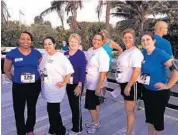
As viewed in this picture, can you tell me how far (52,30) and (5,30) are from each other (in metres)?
4.12

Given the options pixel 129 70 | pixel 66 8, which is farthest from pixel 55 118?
pixel 66 8

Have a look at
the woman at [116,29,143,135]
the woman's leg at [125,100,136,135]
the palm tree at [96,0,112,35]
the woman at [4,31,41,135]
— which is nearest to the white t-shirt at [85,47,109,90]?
the woman at [116,29,143,135]

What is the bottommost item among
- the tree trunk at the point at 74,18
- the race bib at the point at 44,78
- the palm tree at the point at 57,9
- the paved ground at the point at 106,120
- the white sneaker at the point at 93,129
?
the paved ground at the point at 106,120

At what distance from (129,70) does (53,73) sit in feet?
2.96

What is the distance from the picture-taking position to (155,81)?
355cm

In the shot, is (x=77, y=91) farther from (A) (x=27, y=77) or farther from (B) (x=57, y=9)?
(B) (x=57, y=9)

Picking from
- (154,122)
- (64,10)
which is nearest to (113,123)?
(154,122)

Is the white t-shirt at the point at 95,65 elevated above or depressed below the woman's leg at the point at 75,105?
above

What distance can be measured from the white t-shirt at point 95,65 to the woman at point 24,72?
650 mm

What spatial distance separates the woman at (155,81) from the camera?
11.5 ft

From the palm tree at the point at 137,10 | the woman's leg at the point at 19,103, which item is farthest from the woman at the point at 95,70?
the palm tree at the point at 137,10

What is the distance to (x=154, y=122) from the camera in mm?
3670

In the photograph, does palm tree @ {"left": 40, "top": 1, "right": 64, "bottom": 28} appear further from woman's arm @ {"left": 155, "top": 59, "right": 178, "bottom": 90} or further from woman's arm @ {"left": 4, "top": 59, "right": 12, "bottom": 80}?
woman's arm @ {"left": 155, "top": 59, "right": 178, "bottom": 90}

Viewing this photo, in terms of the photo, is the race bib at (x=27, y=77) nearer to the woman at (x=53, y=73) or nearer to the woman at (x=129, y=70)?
the woman at (x=53, y=73)
